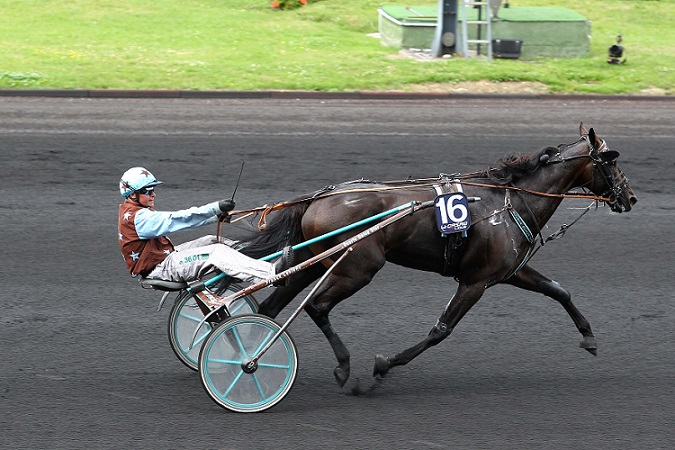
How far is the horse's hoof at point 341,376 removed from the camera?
5.73m

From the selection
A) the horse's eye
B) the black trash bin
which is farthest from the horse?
the black trash bin

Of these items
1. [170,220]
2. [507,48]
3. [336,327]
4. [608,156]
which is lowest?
[507,48]

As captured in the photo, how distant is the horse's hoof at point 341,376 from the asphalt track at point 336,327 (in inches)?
3.7

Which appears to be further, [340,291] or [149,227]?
[340,291]

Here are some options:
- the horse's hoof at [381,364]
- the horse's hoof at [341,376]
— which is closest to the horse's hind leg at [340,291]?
the horse's hoof at [341,376]

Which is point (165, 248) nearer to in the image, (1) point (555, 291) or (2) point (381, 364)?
(2) point (381, 364)

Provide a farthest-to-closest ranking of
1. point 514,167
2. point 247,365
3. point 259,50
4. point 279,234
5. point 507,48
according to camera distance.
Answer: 1. point 259,50
2. point 507,48
3. point 514,167
4. point 279,234
5. point 247,365

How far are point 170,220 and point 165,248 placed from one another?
33 cm

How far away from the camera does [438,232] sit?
5734 millimetres

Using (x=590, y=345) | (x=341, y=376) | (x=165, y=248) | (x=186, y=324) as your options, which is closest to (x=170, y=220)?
(x=165, y=248)

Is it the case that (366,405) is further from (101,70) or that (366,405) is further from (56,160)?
(101,70)

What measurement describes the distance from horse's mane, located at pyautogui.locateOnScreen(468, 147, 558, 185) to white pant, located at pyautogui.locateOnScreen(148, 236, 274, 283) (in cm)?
154

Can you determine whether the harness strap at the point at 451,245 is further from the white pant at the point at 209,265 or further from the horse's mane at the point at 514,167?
the white pant at the point at 209,265

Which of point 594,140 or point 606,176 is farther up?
point 594,140
